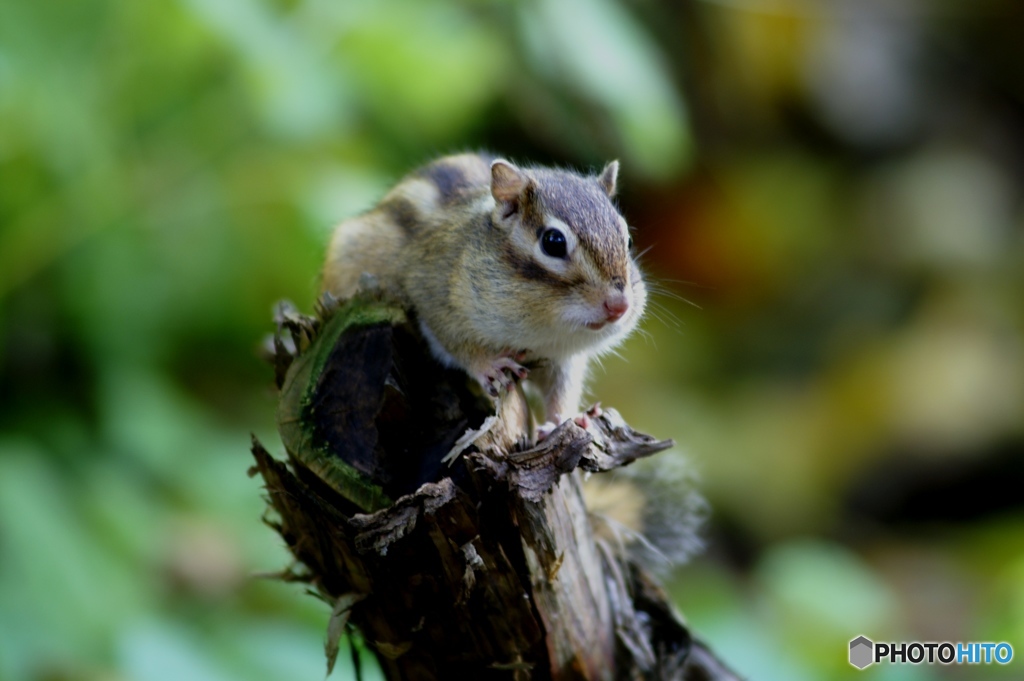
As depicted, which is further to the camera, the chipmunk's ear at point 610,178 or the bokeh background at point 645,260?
the bokeh background at point 645,260

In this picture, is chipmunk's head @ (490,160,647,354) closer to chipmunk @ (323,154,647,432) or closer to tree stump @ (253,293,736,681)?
chipmunk @ (323,154,647,432)

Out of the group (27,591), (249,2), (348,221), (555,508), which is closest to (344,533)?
(555,508)

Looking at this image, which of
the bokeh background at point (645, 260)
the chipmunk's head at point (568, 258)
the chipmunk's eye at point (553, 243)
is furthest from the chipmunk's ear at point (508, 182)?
the bokeh background at point (645, 260)

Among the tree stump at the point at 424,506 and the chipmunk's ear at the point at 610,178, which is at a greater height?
the chipmunk's ear at the point at 610,178

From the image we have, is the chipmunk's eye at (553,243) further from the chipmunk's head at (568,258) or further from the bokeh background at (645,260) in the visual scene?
the bokeh background at (645,260)
